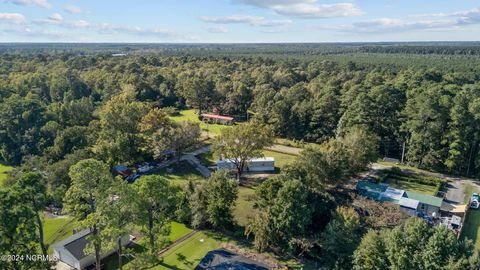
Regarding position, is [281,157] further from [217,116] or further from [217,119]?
[217,116]

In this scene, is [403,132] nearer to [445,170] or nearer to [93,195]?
[445,170]

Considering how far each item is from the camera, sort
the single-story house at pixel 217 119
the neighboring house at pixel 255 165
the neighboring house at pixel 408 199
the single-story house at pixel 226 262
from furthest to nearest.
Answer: the single-story house at pixel 217 119 → the neighboring house at pixel 255 165 → the neighboring house at pixel 408 199 → the single-story house at pixel 226 262

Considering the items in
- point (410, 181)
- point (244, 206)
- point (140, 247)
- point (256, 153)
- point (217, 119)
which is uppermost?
point (256, 153)

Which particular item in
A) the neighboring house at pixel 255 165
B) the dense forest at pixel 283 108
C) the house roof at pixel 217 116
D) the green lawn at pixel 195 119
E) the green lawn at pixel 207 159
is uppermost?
the dense forest at pixel 283 108

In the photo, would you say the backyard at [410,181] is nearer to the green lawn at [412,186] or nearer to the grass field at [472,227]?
the green lawn at [412,186]

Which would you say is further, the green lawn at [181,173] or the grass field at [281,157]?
the grass field at [281,157]

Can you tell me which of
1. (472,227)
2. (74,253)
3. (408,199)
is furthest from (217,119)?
(472,227)

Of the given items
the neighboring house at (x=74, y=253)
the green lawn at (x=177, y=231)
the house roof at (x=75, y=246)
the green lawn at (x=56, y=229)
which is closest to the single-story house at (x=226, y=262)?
the green lawn at (x=177, y=231)
